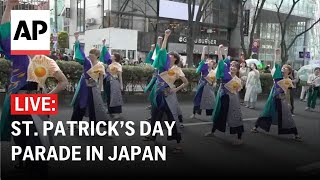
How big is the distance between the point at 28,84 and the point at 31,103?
225 millimetres

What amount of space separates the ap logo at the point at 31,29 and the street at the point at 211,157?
5.77ft

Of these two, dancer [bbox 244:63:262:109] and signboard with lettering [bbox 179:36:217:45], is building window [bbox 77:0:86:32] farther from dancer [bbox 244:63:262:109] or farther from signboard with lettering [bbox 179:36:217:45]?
dancer [bbox 244:63:262:109]

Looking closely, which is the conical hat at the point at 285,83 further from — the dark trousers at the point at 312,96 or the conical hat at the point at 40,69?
the dark trousers at the point at 312,96

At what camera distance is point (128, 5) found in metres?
34.6

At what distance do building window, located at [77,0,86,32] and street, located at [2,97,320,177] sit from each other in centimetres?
2797

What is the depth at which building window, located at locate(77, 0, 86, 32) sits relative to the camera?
37125 mm

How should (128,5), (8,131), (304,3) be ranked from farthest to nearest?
(304,3) → (128,5) → (8,131)

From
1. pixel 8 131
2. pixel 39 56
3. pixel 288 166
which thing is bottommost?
pixel 288 166

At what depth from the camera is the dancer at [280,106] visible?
891 centimetres

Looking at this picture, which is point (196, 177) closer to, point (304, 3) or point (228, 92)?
point (228, 92)

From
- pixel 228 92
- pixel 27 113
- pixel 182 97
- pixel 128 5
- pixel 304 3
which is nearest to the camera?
pixel 27 113

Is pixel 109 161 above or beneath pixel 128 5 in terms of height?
beneath

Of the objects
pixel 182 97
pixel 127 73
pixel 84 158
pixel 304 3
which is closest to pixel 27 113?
pixel 84 158

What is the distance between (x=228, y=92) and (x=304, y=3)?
166 ft
